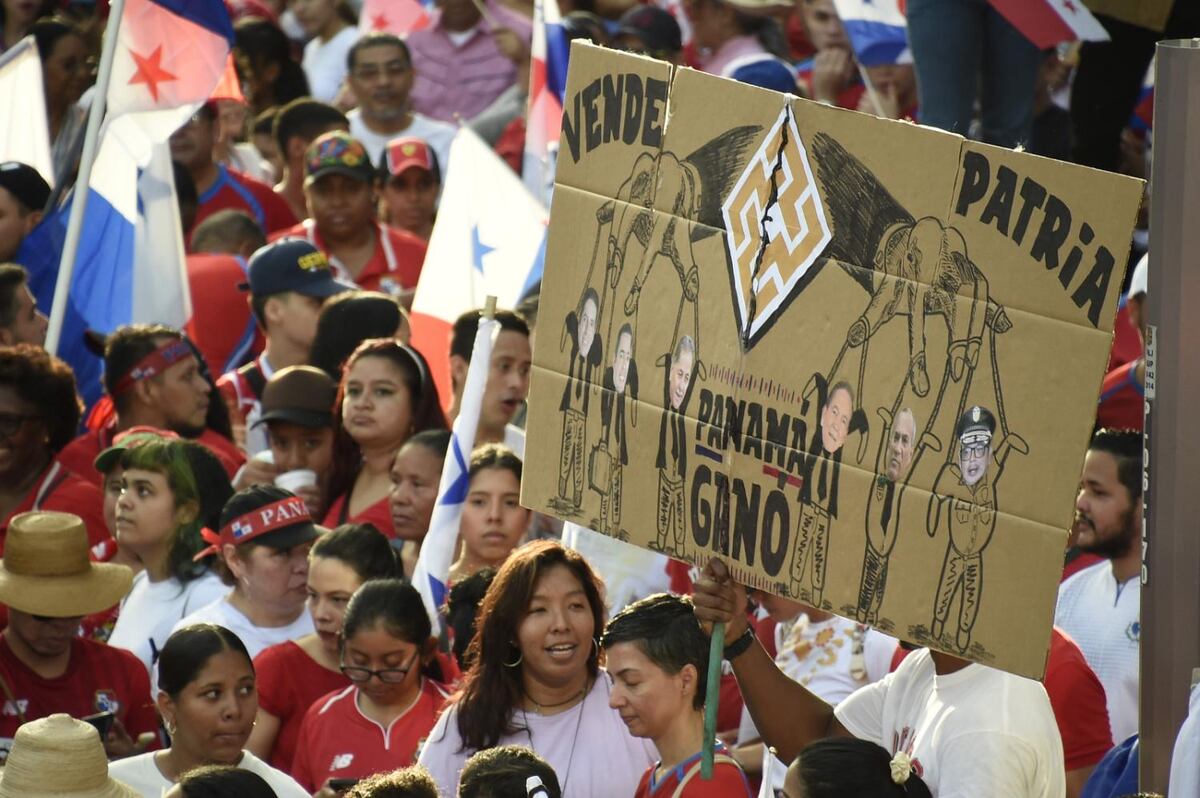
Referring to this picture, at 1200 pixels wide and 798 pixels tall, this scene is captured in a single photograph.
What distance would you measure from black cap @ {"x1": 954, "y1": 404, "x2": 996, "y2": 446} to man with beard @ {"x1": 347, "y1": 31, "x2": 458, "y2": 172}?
7.52 metres

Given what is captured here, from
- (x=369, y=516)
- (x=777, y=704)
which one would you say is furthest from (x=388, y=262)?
(x=777, y=704)

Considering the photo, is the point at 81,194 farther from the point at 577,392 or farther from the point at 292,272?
the point at 577,392

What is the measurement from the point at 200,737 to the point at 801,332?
6.66 ft

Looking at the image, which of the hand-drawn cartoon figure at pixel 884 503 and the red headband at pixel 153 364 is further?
the red headband at pixel 153 364

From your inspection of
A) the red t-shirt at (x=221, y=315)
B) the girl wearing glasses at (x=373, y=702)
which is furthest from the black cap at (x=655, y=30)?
the girl wearing glasses at (x=373, y=702)

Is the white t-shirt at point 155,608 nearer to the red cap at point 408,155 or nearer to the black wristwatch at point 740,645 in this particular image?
the black wristwatch at point 740,645

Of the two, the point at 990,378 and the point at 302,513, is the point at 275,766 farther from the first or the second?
the point at 990,378

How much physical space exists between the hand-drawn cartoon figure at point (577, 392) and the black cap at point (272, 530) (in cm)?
171

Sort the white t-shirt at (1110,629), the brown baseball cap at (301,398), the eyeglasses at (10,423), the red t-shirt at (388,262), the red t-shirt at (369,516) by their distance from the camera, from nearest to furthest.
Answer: the white t-shirt at (1110,629)
the red t-shirt at (369,516)
the eyeglasses at (10,423)
the brown baseball cap at (301,398)
the red t-shirt at (388,262)

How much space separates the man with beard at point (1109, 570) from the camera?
221 inches

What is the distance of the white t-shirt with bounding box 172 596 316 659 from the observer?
596 cm

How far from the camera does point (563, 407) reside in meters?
4.58

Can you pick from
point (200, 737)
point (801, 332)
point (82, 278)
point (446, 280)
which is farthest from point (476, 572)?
point (82, 278)

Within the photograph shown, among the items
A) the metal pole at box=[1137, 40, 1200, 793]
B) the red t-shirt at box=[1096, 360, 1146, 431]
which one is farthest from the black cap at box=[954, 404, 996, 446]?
the red t-shirt at box=[1096, 360, 1146, 431]
